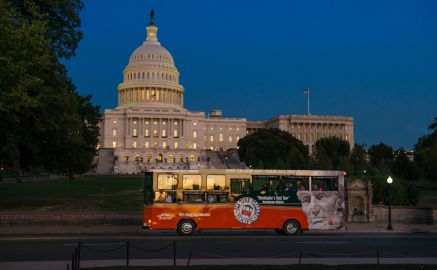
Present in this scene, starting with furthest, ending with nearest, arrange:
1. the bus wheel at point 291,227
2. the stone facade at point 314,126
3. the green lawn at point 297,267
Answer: the stone facade at point 314,126 → the bus wheel at point 291,227 → the green lawn at point 297,267

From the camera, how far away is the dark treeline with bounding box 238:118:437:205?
4162 cm

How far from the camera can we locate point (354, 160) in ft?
274

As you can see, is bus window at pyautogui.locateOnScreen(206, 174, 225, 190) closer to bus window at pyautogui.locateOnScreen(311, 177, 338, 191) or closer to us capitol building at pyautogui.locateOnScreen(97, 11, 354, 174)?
bus window at pyautogui.locateOnScreen(311, 177, 338, 191)

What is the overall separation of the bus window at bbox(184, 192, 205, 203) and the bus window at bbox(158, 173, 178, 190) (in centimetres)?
71

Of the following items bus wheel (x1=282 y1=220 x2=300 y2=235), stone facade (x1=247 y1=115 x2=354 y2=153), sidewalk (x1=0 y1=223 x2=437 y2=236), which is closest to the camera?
bus wheel (x1=282 y1=220 x2=300 y2=235)

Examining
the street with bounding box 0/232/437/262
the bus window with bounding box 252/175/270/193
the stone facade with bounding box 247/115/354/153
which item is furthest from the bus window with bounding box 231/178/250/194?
the stone facade with bounding box 247/115/354/153

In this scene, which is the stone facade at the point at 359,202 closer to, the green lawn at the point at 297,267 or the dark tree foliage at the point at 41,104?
the dark tree foliage at the point at 41,104

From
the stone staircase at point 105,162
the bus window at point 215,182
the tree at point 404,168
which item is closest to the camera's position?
the bus window at point 215,182

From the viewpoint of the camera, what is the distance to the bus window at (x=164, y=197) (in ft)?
89.5

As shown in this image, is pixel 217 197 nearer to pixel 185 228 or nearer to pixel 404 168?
pixel 185 228

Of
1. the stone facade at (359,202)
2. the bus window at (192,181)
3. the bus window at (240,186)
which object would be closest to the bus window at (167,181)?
the bus window at (192,181)

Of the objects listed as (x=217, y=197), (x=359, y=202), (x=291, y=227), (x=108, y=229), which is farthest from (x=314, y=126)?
(x=217, y=197)

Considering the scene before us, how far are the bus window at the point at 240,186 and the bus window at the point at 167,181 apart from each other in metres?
2.83

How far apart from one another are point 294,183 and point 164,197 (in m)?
6.51
